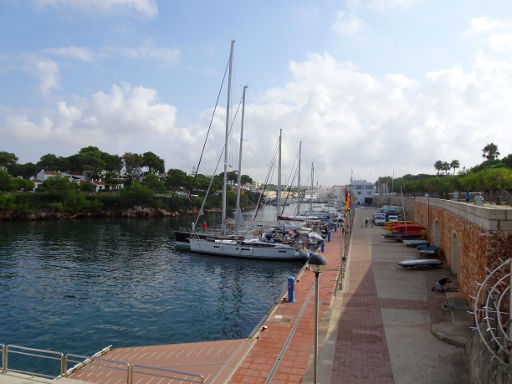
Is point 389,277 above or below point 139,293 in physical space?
above

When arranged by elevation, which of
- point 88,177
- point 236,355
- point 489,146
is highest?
point 489,146

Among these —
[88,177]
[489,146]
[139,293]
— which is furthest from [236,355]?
[88,177]

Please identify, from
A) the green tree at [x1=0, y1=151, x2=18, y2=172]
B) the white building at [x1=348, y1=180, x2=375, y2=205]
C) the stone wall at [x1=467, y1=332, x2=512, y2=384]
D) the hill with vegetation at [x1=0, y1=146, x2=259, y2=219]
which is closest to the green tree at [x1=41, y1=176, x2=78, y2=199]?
the hill with vegetation at [x1=0, y1=146, x2=259, y2=219]

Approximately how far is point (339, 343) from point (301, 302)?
4.99 meters

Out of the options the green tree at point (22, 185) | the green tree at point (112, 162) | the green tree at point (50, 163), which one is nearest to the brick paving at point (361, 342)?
the green tree at point (22, 185)

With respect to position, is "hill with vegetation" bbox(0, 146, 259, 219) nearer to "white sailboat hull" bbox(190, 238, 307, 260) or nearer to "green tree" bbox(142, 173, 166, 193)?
"green tree" bbox(142, 173, 166, 193)

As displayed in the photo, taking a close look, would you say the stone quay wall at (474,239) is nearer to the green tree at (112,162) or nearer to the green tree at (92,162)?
the green tree at (92,162)

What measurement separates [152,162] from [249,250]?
270 feet

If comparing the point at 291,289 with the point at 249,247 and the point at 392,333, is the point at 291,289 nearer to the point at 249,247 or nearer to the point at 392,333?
the point at 392,333

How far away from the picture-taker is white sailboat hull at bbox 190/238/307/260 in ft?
102

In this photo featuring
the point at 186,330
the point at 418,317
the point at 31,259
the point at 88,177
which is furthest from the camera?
the point at 88,177

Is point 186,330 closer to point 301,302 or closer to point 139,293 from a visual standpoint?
point 301,302

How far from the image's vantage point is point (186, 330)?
15594mm

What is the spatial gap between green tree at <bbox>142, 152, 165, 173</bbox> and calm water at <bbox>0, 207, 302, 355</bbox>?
7097 centimetres
